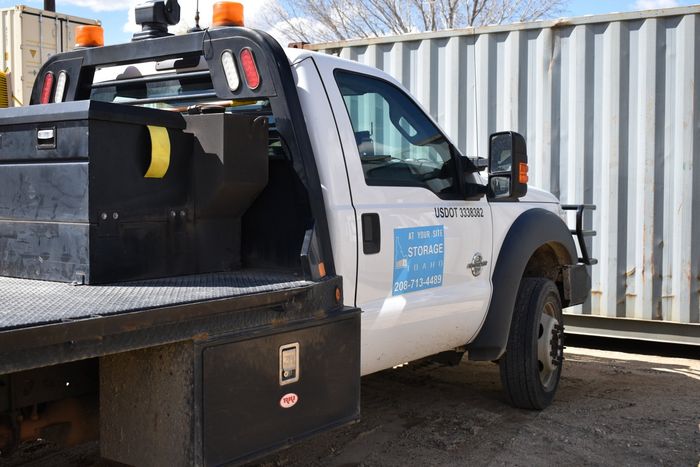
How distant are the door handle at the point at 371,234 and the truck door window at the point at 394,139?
0.19 metres

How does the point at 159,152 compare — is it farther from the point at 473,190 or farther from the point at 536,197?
the point at 536,197

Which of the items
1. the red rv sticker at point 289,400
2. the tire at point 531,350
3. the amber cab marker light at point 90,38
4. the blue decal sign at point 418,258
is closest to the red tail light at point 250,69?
the blue decal sign at point 418,258

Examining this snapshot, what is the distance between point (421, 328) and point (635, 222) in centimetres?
385

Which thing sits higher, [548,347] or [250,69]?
[250,69]

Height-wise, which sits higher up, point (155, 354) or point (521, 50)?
point (521, 50)

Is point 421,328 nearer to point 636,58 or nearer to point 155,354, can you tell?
point 155,354

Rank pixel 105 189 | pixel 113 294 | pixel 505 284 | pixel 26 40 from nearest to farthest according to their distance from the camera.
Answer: pixel 113 294 → pixel 105 189 → pixel 505 284 → pixel 26 40

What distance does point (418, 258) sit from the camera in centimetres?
390

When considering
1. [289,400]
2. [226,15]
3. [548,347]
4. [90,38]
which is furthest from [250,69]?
[548,347]

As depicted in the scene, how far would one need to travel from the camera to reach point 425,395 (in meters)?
5.51

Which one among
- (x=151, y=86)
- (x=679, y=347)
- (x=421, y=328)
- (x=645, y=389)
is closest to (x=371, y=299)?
(x=421, y=328)

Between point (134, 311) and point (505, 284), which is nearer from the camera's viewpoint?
point (134, 311)

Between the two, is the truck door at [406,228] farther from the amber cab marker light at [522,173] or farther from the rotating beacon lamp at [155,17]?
the rotating beacon lamp at [155,17]

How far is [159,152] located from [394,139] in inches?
56.4
